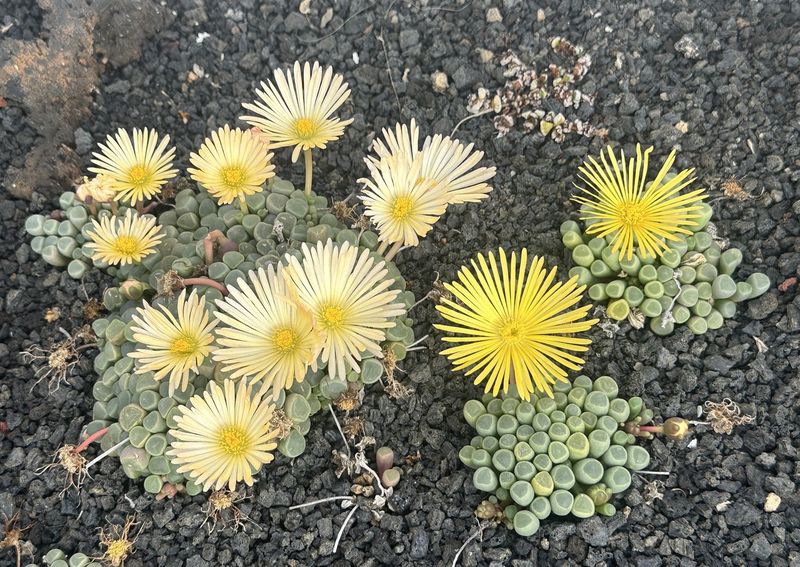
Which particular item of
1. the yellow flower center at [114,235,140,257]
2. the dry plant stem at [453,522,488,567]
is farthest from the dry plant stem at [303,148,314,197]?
the dry plant stem at [453,522,488,567]

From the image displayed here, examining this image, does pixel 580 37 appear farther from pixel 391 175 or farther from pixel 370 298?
pixel 370 298

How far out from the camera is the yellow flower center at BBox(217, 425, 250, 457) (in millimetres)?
1807

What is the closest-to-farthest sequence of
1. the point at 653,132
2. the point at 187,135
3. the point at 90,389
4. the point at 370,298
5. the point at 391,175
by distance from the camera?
the point at 370,298 → the point at 391,175 → the point at 90,389 → the point at 653,132 → the point at 187,135

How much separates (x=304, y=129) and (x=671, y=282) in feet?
4.03

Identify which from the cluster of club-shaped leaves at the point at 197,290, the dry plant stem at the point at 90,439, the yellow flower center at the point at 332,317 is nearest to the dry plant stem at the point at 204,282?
the cluster of club-shaped leaves at the point at 197,290

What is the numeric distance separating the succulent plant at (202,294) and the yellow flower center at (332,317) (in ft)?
0.59

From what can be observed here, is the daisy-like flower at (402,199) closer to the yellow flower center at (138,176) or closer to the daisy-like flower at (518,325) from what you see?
the daisy-like flower at (518,325)

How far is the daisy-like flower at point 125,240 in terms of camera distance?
2.13 meters

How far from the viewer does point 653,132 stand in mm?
2535

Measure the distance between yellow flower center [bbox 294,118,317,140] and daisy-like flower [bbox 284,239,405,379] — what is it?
45 cm

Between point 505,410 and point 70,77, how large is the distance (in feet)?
6.60

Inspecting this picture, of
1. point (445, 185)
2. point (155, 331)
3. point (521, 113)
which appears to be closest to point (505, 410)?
point (445, 185)

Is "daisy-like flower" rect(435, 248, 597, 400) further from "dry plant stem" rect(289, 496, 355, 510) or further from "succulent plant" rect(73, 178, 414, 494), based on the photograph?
"dry plant stem" rect(289, 496, 355, 510)

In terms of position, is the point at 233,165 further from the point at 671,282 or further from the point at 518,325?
the point at 671,282
